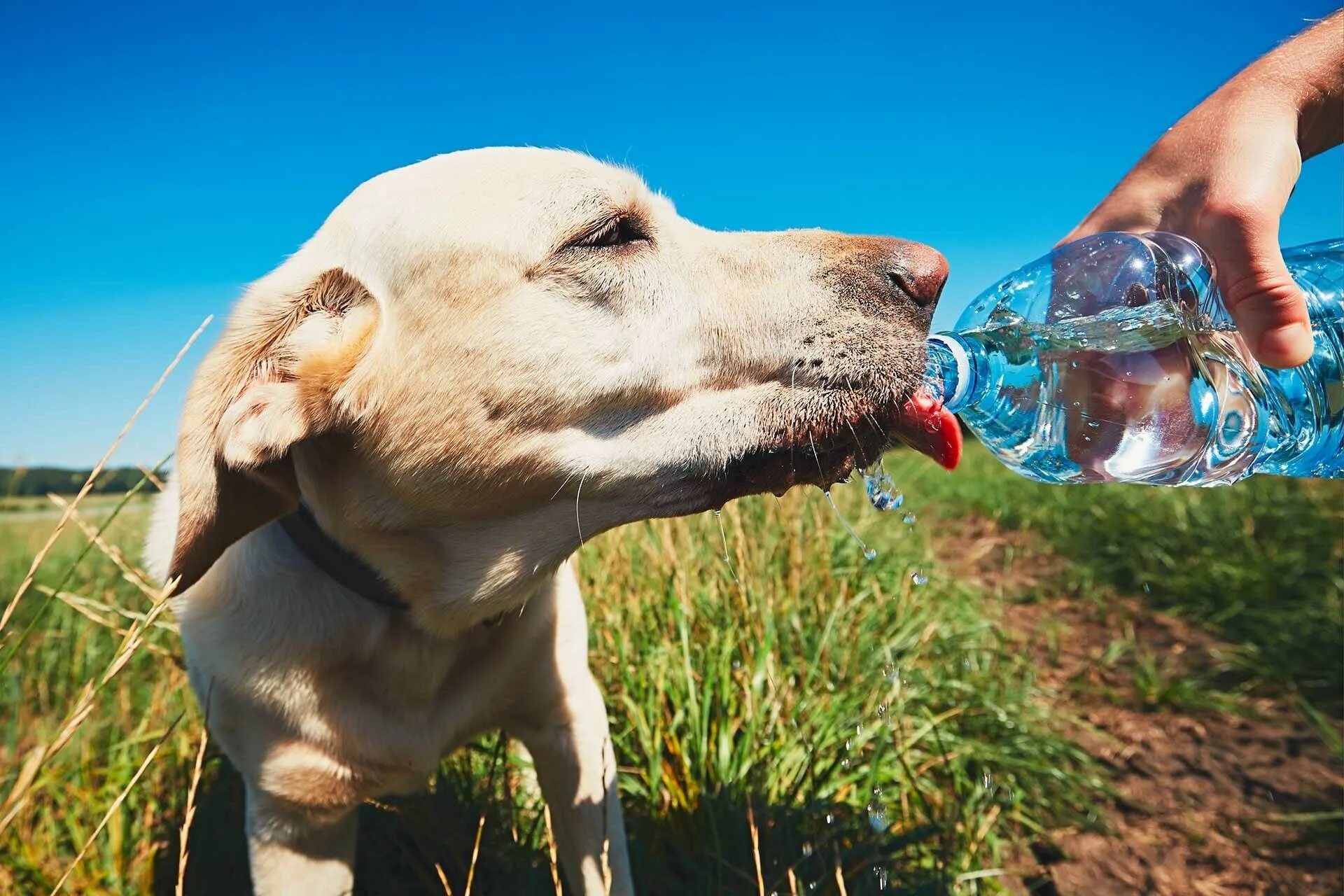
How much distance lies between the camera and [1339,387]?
207 cm

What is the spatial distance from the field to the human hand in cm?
84

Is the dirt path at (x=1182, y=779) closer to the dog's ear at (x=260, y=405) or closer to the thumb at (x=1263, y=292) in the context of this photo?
the thumb at (x=1263, y=292)

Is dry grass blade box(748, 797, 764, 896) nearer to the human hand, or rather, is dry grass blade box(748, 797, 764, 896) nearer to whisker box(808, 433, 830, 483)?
whisker box(808, 433, 830, 483)

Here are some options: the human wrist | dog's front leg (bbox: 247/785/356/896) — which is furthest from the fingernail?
dog's front leg (bbox: 247/785/356/896)

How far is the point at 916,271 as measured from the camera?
1759mm

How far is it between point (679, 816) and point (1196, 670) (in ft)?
8.23

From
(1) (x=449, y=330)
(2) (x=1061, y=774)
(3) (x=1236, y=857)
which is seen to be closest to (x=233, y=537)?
(1) (x=449, y=330)

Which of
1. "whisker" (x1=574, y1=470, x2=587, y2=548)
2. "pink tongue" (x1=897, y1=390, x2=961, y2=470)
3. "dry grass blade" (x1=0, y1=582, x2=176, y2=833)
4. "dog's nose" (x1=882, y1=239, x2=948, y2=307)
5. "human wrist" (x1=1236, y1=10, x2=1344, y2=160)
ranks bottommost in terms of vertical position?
"dry grass blade" (x1=0, y1=582, x2=176, y2=833)

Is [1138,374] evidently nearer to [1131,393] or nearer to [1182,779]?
[1131,393]

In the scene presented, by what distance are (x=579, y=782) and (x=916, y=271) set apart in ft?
5.04

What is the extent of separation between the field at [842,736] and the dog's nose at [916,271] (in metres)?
0.65

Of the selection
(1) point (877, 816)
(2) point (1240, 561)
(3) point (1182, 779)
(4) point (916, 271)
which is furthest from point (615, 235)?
(2) point (1240, 561)

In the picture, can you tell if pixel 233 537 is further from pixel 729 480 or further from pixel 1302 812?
pixel 1302 812

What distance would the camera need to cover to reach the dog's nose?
1.75 metres
